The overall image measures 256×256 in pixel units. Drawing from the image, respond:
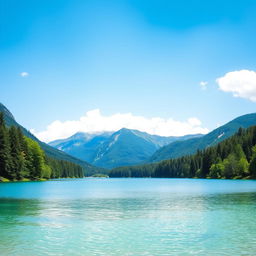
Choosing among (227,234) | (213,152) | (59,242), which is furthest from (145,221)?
(213,152)

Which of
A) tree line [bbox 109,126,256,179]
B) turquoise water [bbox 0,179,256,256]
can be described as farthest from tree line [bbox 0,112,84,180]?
tree line [bbox 109,126,256,179]

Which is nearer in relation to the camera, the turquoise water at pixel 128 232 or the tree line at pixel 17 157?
the turquoise water at pixel 128 232

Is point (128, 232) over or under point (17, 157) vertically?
under

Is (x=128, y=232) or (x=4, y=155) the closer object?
(x=128, y=232)

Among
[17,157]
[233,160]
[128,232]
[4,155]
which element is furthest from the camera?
[233,160]

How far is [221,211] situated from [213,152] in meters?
161

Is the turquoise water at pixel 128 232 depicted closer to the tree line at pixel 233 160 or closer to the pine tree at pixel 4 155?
the pine tree at pixel 4 155

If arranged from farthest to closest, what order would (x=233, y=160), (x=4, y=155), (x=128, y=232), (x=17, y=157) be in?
(x=233, y=160), (x=17, y=157), (x=4, y=155), (x=128, y=232)

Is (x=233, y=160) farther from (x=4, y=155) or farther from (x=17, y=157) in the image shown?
(x=4, y=155)

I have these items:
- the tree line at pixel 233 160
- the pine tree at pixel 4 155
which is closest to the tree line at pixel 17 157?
the pine tree at pixel 4 155

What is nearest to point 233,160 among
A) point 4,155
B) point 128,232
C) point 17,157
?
point 17,157

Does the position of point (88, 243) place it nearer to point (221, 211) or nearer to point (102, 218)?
point (102, 218)

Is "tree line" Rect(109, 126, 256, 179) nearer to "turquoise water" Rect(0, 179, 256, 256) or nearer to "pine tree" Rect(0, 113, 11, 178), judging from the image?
"pine tree" Rect(0, 113, 11, 178)

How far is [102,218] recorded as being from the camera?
30516mm
